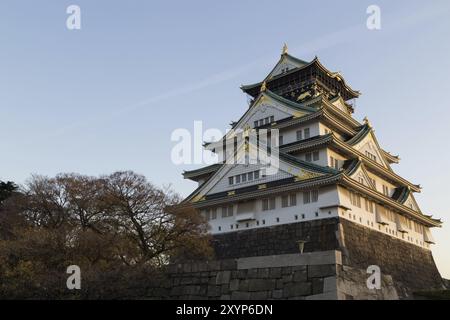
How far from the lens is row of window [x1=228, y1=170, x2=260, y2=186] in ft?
121

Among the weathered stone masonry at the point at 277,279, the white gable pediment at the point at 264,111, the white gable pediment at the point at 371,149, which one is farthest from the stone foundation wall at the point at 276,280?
the white gable pediment at the point at 264,111

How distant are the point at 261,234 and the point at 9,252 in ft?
65.4

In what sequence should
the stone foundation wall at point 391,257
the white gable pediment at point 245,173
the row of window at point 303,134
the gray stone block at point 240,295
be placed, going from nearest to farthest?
the gray stone block at point 240,295, the stone foundation wall at point 391,257, the white gable pediment at point 245,173, the row of window at point 303,134

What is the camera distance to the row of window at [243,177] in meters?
36.9

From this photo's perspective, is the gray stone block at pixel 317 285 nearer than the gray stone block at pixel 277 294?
Yes

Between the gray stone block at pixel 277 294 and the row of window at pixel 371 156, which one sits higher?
the row of window at pixel 371 156

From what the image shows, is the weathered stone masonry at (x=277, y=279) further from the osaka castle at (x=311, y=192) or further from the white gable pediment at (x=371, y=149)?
the white gable pediment at (x=371, y=149)

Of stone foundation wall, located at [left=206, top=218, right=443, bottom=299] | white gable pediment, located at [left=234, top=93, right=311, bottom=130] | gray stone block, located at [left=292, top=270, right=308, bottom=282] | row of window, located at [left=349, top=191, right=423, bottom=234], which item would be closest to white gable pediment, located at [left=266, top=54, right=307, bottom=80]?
white gable pediment, located at [left=234, top=93, right=311, bottom=130]

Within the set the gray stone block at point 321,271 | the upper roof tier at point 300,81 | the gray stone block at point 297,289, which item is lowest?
the gray stone block at point 297,289

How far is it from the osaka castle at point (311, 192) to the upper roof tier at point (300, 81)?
14 cm

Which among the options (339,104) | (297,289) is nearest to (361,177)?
(339,104)

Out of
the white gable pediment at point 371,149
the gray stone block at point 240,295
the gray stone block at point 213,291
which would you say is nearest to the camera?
the gray stone block at point 240,295
